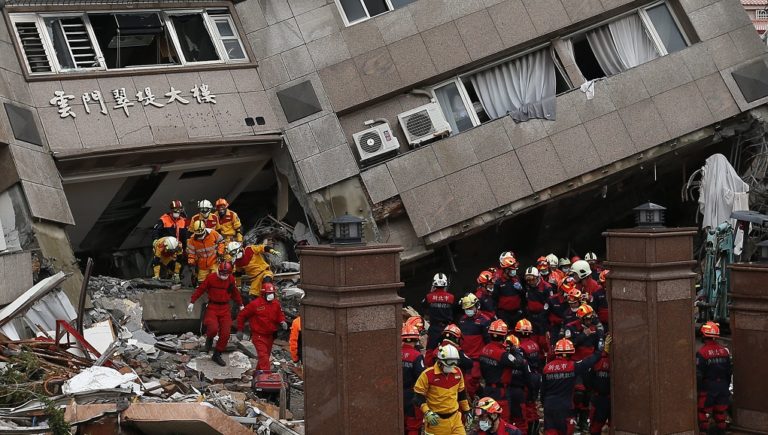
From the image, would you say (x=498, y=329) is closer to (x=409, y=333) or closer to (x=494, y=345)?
(x=494, y=345)

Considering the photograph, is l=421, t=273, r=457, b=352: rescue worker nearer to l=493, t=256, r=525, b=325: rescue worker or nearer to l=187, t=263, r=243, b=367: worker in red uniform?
l=493, t=256, r=525, b=325: rescue worker

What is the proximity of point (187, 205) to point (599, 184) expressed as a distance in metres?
7.48

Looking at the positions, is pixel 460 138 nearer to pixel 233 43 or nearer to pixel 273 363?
pixel 233 43

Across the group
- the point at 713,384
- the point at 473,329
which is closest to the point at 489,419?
the point at 473,329

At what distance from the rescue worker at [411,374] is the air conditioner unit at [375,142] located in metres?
7.13

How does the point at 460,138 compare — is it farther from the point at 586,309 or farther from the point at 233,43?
the point at 586,309

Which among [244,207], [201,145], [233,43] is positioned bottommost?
[244,207]

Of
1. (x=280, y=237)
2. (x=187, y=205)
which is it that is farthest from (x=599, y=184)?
(x=187, y=205)

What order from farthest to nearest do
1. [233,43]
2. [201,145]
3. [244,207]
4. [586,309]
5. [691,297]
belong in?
[244,207] → [233,43] → [201,145] → [586,309] → [691,297]

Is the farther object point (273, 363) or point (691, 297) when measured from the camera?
point (273, 363)

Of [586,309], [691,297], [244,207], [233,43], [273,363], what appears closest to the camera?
[691,297]

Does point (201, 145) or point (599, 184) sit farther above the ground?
point (201, 145)

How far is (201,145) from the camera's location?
70.7 feet

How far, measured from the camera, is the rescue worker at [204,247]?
19.5m
